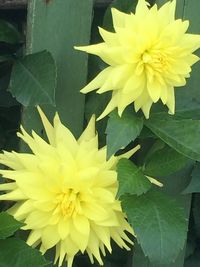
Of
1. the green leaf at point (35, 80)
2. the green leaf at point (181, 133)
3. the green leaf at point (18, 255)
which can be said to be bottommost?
the green leaf at point (18, 255)

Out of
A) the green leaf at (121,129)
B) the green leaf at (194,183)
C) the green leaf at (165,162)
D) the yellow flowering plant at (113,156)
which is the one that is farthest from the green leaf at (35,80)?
the green leaf at (194,183)

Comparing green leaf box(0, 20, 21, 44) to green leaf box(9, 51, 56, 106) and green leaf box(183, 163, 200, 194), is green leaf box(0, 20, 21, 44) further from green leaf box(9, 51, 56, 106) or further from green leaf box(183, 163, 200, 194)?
green leaf box(183, 163, 200, 194)

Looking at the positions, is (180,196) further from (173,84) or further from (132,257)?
(173,84)

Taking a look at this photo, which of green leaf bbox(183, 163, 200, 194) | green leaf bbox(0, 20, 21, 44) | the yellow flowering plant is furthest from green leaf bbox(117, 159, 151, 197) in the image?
green leaf bbox(0, 20, 21, 44)

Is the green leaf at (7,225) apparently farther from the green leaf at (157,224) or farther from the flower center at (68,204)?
the green leaf at (157,224)

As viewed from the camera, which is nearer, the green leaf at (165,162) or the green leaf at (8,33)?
the green leaf at (165,162)
